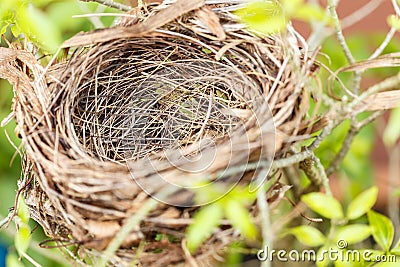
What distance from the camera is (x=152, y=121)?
106cm

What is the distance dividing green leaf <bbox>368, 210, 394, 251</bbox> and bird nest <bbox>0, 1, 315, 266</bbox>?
0.21 metres

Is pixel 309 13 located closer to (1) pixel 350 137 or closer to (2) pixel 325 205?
(2) pixel 325 205

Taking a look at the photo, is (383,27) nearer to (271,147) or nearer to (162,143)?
(162,143)

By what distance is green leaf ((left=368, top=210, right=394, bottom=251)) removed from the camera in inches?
32.8

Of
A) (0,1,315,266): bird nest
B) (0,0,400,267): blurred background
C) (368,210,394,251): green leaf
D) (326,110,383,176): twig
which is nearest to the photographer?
(0,1,315,266): bird nest

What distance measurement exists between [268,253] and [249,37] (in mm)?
291

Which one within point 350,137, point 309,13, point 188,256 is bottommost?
point 350,137

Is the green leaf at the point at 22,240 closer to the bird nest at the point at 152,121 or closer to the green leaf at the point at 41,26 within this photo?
the bird nest at the point at 152,121

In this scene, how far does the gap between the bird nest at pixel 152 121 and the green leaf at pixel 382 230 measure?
8.1 inches

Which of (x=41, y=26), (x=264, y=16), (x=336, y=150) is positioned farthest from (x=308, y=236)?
(x=336, y=150)

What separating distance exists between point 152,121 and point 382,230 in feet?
1.36

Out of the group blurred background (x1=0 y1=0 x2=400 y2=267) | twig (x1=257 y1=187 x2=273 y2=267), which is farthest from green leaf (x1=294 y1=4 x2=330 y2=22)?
blurred background (x1=0 y1=0 x2=400 y2=267)

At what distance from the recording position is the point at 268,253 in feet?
2.20

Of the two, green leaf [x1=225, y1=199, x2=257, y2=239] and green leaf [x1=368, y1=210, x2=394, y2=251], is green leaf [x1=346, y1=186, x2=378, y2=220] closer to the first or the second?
green leaf [x1=368, y1=210, x2=394, y2=251]
